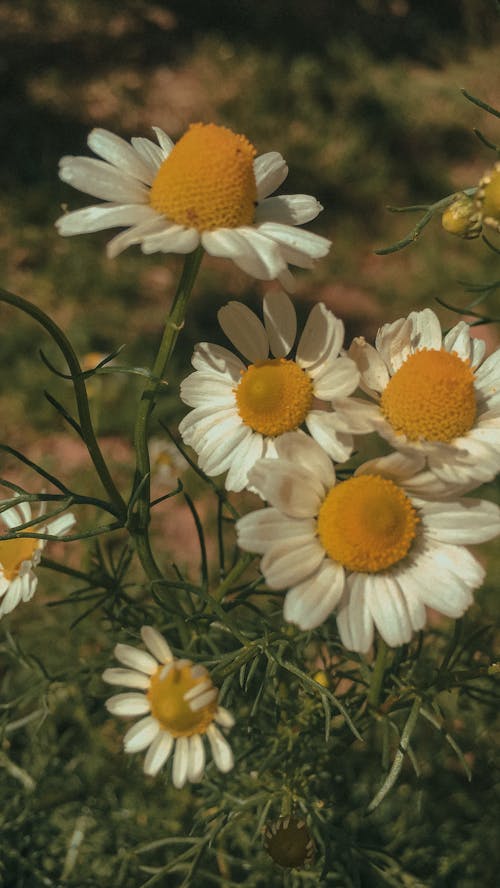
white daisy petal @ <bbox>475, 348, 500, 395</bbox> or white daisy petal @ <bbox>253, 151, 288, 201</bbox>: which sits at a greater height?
white daisy petal @ <bbox>253, 151, 288, 201</bbox>

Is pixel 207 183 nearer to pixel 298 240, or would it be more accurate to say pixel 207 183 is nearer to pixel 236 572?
pixel 298 240

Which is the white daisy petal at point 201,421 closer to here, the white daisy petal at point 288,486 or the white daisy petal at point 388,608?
the white daisy petal at point 288,486

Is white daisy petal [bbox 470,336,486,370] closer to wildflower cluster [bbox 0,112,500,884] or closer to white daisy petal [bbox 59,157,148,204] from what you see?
wildflower cluster [bbox 0,112,500,884]

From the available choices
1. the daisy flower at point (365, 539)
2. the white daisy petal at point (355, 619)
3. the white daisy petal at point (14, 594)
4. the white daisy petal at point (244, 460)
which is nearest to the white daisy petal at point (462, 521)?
the daisy flower at point (365, 539)

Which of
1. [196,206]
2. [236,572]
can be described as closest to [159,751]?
[236,572]

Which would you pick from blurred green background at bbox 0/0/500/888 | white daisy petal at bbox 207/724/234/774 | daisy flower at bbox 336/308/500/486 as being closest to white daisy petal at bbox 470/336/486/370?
daisy flower at bbox 336/308/500/486

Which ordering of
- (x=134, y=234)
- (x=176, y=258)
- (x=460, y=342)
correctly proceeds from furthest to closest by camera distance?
(x=176, y=258) < (x=460, y=342) < (x=134, y=234)
